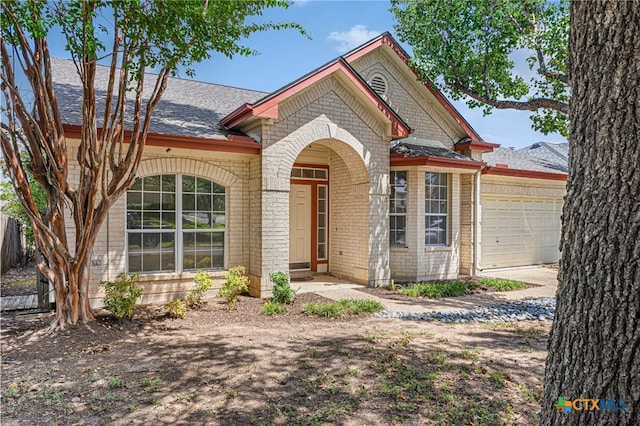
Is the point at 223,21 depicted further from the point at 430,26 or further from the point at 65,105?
the point at 430,26

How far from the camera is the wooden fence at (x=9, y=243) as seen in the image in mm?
11367

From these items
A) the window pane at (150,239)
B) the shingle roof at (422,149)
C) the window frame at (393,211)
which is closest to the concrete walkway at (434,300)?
the window frame at (393,211)

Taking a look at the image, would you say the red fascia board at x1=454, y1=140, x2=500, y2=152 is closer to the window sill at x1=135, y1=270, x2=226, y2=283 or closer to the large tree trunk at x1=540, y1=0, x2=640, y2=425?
the window sill at x1=135, y1=270, x2=226, y2=283

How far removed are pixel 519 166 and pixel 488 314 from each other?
9016 millimetres

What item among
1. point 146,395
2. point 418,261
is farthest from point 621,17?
point 418,261

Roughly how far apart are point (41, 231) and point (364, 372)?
5172 mm

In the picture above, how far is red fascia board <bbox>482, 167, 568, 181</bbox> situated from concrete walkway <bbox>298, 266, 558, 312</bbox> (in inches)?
133

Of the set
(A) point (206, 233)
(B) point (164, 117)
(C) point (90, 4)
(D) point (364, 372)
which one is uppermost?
(C) point (90, 4)

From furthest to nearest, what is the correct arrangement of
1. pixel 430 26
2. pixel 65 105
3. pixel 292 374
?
1. pixel 430 26
2. pixel 65 105
3. pixel 292 374

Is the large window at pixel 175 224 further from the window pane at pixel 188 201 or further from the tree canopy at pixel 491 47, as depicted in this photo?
the tree canopy at pixel 491 47

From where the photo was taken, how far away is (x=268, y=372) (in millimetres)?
4668

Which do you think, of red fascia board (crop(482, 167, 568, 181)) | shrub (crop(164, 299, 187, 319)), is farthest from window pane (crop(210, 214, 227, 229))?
red fascia board (crop(482, 167, 568, 181))

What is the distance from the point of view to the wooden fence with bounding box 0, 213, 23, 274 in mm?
11367

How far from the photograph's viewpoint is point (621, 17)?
2.08 meters
